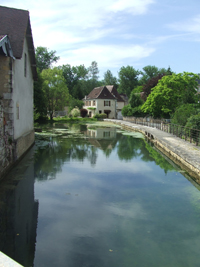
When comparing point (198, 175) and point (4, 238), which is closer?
point (4, 238)

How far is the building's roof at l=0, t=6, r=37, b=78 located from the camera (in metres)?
13.5

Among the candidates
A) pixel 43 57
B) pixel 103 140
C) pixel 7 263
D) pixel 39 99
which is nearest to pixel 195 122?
pixel 103 140

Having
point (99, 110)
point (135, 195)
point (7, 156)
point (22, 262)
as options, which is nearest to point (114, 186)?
point (135, 195)

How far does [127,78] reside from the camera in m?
91.4

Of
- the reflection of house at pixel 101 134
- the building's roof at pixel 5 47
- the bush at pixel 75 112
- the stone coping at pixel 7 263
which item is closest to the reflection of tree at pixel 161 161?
the building's roof at pixel 5 47

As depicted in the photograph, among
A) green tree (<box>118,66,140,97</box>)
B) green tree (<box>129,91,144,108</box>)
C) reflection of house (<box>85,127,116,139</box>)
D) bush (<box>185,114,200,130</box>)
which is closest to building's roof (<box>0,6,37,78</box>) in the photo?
bush (<box>185,114,200,130</box>)

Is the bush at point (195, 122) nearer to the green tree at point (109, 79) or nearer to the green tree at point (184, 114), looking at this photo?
the green tree at point (184, 114)

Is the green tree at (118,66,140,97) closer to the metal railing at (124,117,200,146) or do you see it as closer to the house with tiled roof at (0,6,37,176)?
the metal railing at (124,117,200,146)

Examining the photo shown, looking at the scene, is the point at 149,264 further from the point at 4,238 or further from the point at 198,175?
the point at 198,175

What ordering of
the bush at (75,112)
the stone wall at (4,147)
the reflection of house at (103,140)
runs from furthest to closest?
the bush at (75,112), the reflection of house at (103,140), the stone wall at (4,147)

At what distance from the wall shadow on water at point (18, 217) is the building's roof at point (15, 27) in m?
6.06

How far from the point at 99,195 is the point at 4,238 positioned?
3.70 metres

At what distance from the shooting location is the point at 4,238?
597cm

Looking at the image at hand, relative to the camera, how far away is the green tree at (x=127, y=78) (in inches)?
3546
